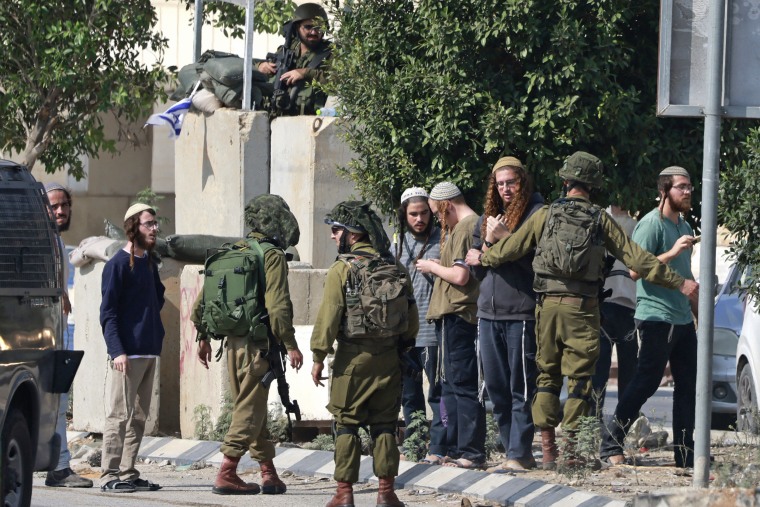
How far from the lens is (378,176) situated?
11148 millimetres

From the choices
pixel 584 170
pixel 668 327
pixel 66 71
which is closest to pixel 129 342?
pixel 584 170

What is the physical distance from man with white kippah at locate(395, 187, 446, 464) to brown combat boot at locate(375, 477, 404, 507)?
148 cm

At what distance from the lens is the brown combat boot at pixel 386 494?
26.9 feet

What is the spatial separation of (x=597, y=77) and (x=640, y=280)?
1.70 m

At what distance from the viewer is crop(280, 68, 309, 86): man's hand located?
13594mm

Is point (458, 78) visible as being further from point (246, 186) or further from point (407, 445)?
point (246, 186)

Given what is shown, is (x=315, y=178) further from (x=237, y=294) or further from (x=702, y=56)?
(x=702, y=56)

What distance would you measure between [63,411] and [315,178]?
15.1 feet

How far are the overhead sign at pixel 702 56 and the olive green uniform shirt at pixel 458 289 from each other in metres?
2.60

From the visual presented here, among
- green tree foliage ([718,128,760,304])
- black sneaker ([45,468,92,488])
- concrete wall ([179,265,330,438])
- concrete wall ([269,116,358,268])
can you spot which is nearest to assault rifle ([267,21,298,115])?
concrete wall ([269,116,358,268])

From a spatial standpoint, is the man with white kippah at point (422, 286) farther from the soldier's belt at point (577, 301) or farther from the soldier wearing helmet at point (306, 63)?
the soldier wearing helmet at point (306, 63)

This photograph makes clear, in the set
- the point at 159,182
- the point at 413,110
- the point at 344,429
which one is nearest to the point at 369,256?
the point at 344,429

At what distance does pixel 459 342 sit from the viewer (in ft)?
31.0

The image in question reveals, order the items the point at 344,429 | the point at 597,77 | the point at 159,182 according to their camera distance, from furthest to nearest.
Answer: the point at 159,182, the point at 597,77, the point at 344,429
